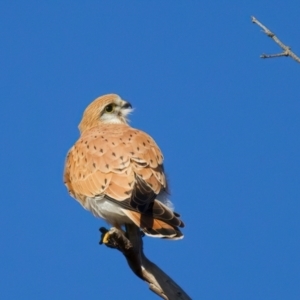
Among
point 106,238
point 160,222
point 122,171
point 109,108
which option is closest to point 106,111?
point 109,108

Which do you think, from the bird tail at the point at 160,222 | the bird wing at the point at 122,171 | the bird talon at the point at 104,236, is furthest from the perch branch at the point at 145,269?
the bird wing at the point at 122,171

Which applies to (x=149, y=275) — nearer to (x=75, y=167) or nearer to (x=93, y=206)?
(x=93, y=206)

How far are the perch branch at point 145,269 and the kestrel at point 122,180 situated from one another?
165 mm

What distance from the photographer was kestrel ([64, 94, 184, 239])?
15.0 feet

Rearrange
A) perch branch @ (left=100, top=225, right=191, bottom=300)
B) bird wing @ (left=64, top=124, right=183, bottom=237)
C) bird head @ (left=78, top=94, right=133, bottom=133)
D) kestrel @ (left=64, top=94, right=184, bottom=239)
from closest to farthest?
perch branch @ (left=100, top=225, right=191, bottom=300)
kestrel @ (left=64, top=94, right=184, bottom=239)
bird wing @ (left=64, top=124, right=183, bottom=237)
bird head @ (left=78, top=94, right=133, bottom=133)

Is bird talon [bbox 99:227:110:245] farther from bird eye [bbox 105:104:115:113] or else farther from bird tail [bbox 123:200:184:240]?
bird eye [bbox 105:104:115:113]

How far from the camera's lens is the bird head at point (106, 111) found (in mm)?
6496

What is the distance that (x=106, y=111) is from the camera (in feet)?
21.4

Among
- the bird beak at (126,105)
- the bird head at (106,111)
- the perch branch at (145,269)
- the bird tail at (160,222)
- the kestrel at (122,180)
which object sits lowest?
the perch branch at (145,269)

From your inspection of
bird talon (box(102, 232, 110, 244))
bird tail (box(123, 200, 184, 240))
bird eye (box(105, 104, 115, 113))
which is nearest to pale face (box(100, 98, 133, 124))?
bird eye (box(105, 104, 115, 113))

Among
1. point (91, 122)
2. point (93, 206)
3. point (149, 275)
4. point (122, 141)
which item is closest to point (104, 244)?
point (149, 275)

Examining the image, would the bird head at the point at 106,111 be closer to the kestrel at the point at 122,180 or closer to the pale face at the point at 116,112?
the pale face at the point at 116,112

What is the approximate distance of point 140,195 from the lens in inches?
186

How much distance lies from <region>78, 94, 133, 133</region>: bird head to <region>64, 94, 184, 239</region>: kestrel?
38 centimetres
